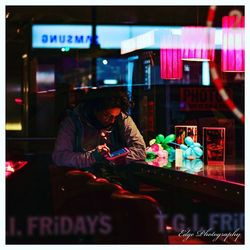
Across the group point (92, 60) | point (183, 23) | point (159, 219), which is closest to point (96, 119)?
point (92, 60)

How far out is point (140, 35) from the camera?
15.4ft

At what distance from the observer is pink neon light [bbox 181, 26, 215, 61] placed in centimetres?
468

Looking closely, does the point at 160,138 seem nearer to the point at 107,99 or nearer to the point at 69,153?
the point at 107,99

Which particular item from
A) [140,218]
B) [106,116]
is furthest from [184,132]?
[140,218]

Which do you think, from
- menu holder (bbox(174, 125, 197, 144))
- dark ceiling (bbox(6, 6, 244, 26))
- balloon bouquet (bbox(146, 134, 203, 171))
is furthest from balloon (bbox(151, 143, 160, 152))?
dark ceiling (bbox(6, 6, 244, 26))

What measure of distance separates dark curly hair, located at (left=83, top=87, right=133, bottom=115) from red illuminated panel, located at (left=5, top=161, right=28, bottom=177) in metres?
0.70

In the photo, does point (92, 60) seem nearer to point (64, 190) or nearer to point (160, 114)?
point (64, 190)

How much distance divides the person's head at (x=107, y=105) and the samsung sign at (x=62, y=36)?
65 centimetres

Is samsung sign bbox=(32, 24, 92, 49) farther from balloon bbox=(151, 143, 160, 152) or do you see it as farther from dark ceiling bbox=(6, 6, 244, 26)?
balloon bbox=(151, 143, 160, 152)

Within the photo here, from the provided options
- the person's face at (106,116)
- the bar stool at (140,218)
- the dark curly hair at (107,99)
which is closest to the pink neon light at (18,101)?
the dark curly hair at (107,99)

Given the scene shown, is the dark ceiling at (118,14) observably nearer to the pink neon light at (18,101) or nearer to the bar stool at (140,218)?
the pink neon light at (18,101)

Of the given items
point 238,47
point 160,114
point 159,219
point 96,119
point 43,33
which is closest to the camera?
point 159,219
